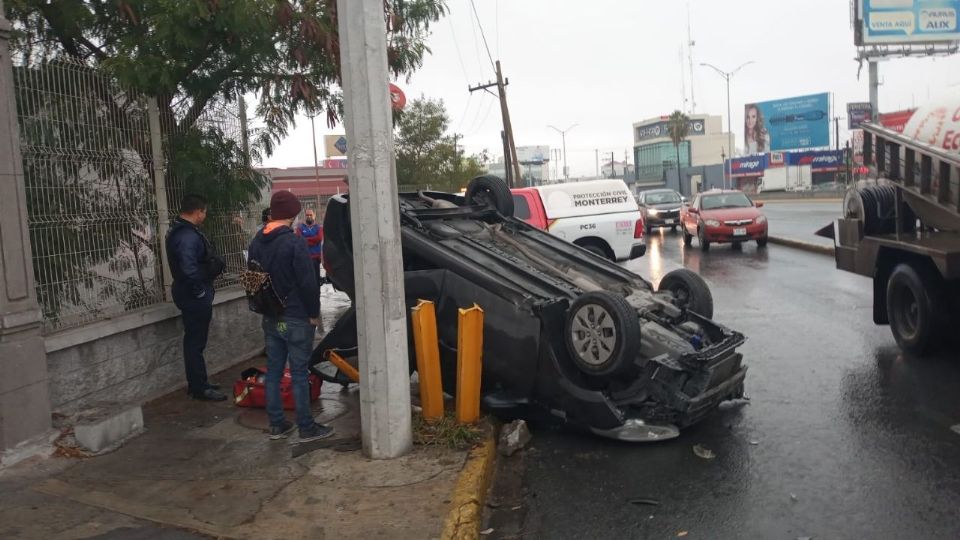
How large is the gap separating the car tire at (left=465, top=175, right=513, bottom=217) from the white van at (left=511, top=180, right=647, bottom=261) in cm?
637

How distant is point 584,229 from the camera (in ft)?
46.5

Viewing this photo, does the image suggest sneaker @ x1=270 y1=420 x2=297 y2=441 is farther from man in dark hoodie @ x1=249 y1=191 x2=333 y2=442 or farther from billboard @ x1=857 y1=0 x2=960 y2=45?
billboard @ x1=857 y1=0 x2=960 y2=45

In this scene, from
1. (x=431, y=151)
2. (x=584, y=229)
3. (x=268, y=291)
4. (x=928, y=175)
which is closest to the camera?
(x=268, y=291)

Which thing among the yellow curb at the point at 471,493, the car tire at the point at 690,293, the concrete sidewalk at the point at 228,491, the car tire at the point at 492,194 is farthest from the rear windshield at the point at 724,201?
the concrete sidewalk at the point at 228,491

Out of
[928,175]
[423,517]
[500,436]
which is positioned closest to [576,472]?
[500,436]

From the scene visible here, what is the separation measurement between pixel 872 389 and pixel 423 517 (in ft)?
14.2

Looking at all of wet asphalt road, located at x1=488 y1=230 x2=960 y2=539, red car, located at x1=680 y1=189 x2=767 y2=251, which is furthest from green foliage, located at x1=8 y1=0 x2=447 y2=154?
red car, located at x1=680 y1=189 x2=767 y2=251

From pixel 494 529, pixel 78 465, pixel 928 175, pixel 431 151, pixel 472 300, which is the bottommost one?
pixel 494 529

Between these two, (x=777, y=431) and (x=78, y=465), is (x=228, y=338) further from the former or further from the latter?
(x=777, y=431)

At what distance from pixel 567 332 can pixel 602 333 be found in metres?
0.31

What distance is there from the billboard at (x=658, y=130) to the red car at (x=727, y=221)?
98563mm

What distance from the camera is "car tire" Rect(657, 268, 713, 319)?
6.40 m

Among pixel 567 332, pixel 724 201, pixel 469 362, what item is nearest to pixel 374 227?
pixel 469 362

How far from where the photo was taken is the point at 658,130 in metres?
116
